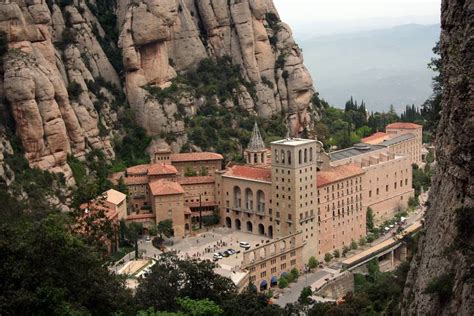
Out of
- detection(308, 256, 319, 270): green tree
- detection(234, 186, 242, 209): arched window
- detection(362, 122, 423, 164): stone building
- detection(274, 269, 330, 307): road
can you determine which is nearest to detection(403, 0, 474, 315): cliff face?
detection(274, 269, 330, 307): road

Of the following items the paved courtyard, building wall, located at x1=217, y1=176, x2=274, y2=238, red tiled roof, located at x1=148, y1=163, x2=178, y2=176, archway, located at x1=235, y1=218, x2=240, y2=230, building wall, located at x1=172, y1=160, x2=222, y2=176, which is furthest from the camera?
building wall, located at x1=172, y1=160, x2=222, y2=176

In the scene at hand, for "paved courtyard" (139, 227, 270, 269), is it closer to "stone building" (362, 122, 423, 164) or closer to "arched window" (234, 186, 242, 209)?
"arched window" (234, 186, 242, 209)

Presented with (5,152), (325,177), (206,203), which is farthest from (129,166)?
(325,177)

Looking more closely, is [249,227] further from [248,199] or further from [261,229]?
[248,199]

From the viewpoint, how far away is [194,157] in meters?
74.6

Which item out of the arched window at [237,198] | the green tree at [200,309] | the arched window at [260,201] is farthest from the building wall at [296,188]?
the green tree at [200,309]

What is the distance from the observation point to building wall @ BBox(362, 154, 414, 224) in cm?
7338

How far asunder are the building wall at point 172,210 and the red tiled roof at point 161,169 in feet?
14.5

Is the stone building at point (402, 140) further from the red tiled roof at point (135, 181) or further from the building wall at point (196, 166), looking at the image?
the red tiled roof at point (135, 181)

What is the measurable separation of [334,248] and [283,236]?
5723 mm

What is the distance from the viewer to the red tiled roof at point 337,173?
64125 mm

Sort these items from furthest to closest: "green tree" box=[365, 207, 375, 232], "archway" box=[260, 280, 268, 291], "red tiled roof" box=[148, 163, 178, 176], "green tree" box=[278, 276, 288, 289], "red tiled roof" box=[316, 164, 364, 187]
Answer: "green tree" box=[365, 207, 375, 232] < "red tiled roof" box=[148, 163, 178, 176] < "red tiled roof" box=[316, 164, 364, 187] < "green tree" box=[278, 276, 288, 289] < "archway" box=[260, 280, 268, 291]

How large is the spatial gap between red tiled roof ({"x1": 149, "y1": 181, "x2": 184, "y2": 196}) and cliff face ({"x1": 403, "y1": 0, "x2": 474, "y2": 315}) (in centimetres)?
4235

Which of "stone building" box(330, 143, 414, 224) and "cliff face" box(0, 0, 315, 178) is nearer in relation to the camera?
"cliff face" box(0, 0, 315, 178)
